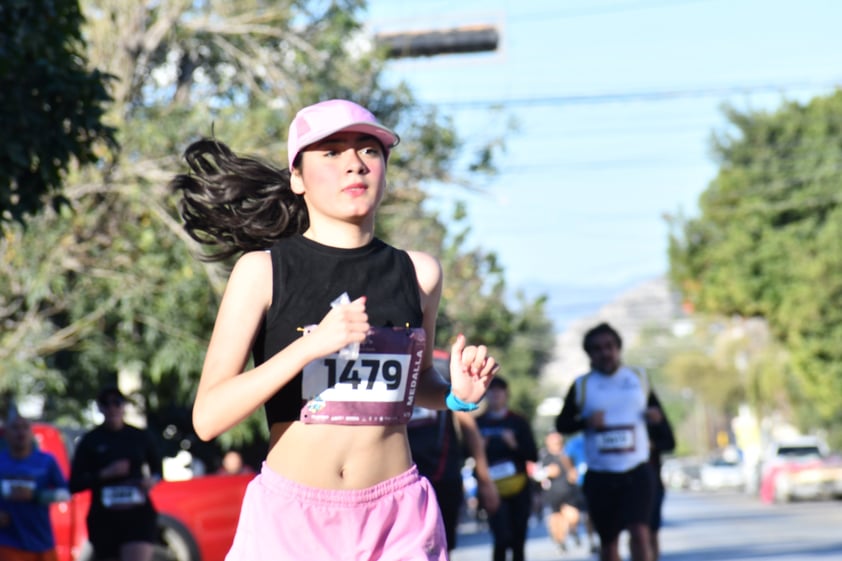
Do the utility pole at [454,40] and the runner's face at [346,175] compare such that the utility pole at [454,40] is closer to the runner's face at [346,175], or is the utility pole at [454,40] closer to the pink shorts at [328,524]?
the runner's face at [346,175]

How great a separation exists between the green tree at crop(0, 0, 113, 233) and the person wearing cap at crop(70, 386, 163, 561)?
1592mm

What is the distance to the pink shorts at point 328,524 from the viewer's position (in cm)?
400

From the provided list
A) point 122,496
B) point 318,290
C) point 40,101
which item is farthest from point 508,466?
point 318,290

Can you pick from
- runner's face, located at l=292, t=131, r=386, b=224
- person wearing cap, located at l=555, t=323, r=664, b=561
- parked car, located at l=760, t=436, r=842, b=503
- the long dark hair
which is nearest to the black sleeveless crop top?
runner's face, located at l=292, t=131, r=386, b=224

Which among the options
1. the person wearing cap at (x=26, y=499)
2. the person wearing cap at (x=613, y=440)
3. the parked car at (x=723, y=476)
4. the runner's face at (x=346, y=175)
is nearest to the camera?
the runner's face at (x=346, y=175)

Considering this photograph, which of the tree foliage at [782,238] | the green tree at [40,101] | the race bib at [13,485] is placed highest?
the tree foliage at [782,238]

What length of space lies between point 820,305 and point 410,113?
3224 cm

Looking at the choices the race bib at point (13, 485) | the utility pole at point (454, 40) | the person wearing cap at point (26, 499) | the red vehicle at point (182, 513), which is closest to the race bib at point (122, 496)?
the person wearing cap at point (26, 499)

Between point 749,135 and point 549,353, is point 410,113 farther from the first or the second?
point 549,353

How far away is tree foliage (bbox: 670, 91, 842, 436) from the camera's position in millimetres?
52312

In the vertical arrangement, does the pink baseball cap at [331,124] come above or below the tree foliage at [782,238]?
below

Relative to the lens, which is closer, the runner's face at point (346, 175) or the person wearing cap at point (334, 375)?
the person wearing cap at point (334, 375)

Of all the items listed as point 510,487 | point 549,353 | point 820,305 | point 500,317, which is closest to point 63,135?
point 510,487

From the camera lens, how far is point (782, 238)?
182 ft
